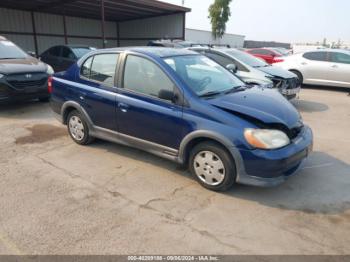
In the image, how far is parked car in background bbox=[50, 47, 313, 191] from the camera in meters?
3.24

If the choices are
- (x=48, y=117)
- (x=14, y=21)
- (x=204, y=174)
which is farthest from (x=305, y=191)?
(x=14, y=21)

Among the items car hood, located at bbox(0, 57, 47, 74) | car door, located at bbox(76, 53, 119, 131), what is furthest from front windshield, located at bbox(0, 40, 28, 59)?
car door, located at bbox(76, 53, 119, 131)

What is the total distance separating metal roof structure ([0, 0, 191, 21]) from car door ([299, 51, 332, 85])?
34.0 feet

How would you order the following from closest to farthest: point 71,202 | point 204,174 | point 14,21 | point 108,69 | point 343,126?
point 71,202 → point 204,174 → point 108,69 → point 343,126 → point 14,21

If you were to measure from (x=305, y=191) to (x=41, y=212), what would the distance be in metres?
3.08

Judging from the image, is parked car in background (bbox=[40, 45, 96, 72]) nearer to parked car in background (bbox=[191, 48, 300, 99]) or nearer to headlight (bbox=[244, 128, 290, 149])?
parked car in background (bbox=[191, 48, 300, 99])

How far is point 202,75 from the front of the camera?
4.11 m

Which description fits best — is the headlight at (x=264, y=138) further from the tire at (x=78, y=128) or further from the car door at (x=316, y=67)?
the car door at (x=316, y=67)

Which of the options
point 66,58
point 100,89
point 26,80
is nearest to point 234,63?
point 100,89

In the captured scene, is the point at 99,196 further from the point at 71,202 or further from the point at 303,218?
the point at 303,218

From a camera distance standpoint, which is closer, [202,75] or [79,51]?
[202,75]

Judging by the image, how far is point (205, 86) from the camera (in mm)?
3887

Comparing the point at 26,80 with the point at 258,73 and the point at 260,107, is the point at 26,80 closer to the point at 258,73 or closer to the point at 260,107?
the point at 258,73

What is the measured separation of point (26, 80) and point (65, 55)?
→ 491 cm
